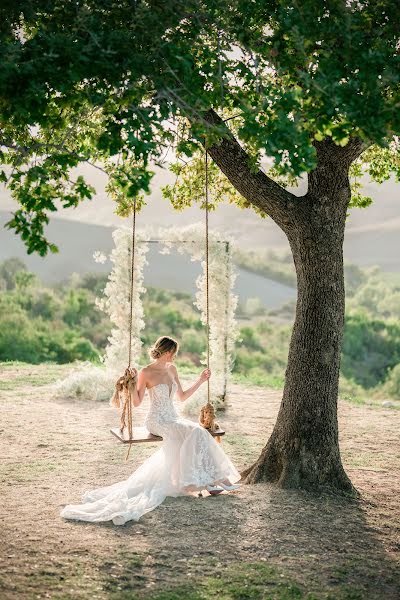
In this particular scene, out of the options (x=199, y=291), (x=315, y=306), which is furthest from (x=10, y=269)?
(x=315, y=306)

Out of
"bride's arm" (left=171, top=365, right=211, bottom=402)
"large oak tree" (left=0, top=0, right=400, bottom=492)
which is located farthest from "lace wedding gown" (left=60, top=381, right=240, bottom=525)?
"large oak tree" (left=0, top=0, right=400, bottom=492)

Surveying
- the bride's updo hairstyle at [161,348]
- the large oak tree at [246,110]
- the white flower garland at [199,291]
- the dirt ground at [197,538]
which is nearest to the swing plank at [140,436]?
the dirt ground at [197,538]

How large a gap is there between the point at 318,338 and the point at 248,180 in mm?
1637

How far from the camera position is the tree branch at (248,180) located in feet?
23.0

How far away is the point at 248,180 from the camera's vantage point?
7.05 metres

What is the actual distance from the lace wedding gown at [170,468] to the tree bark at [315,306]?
710mm

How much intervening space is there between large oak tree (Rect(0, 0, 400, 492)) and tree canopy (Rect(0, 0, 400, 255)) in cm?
1

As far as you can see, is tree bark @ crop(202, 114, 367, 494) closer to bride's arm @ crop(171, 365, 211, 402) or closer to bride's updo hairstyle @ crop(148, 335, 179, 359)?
bride's arm @ crop(171, 365, 211, 402)

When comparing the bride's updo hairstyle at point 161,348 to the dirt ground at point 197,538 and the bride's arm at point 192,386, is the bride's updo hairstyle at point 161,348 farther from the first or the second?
the dirt ground at point 197,538

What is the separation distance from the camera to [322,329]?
23.6 ft

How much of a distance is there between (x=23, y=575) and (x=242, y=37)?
13.7 feet

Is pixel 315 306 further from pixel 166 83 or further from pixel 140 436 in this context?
pixel 166 83

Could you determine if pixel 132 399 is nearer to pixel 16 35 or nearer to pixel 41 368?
pixel 16 35

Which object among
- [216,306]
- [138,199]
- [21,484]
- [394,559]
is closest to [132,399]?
[21,484]
